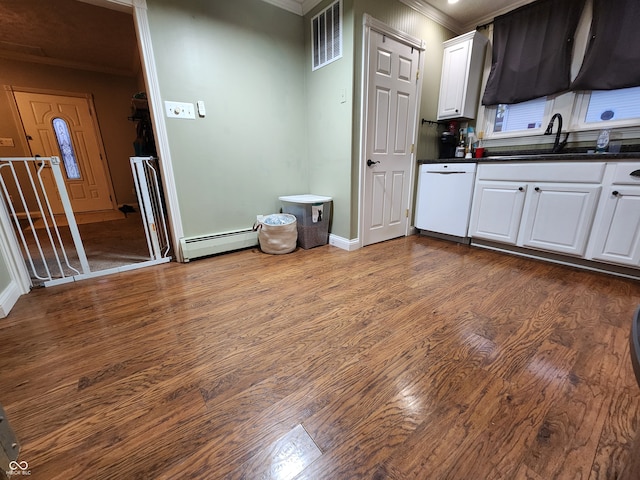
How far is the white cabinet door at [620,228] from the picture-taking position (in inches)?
67.9

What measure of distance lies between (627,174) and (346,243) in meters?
2.06

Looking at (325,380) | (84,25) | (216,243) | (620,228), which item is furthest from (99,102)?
(620,228)

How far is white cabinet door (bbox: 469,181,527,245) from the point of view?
223cm

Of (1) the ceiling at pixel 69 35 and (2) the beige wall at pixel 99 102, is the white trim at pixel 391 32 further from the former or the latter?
(2) the beige wall at pixel 99 102

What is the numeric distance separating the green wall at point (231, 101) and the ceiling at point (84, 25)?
0.34m

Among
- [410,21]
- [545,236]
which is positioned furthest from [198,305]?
[410,21]

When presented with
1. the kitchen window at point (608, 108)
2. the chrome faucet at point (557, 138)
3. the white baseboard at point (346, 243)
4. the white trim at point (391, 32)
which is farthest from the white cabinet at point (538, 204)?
the white trim at point (391, 32)

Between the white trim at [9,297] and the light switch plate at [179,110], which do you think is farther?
the light switch plate at [179,110]

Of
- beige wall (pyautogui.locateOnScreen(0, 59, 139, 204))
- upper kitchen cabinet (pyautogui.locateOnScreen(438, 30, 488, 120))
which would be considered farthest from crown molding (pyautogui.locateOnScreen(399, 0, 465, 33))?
beige wall (pyautogui.locateOnScreen(0, 59, 139, 204))

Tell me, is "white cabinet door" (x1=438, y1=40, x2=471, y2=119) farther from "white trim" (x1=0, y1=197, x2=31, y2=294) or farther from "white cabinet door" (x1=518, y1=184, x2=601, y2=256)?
"white trim" (x1=0, y1=197, x2=31, y2=294)

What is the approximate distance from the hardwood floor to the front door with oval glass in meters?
3.56

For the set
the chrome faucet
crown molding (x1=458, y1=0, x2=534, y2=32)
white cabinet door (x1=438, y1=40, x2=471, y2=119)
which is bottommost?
the chrome faucet

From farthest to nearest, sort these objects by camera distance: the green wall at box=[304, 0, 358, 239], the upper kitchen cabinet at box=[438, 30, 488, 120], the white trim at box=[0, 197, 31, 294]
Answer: the upper kitchen cabinet at box=[438, 30, 488, 120]
the green wall at box=[304, 0, 358, 239]
the white trim at box=[0, 197, 31, 294]

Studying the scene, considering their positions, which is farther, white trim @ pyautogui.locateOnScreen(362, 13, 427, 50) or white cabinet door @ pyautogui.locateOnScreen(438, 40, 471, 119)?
white cabinet door @ pyautogui.locateOnScreen(438, 40, 471, 119)
